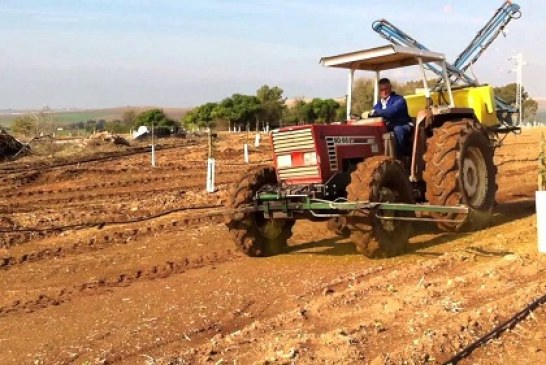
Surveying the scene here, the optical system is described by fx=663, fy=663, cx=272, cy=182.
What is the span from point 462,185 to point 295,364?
486cm

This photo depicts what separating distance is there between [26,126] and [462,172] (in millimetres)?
32037

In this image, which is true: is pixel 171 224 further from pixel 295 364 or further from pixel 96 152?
pixel 96 152

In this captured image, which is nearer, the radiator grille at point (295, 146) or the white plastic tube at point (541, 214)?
the white plastic tube at point (541, 214)

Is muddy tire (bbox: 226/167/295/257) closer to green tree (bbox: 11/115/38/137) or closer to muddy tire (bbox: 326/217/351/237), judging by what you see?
muddy tire (bbox: 326/217/351/237)

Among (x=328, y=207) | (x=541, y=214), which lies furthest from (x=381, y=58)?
(x=541, y=214)

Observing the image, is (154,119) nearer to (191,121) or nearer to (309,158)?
(191,121)

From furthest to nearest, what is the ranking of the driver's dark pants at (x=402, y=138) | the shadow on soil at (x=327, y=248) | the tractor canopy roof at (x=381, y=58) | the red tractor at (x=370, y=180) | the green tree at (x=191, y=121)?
the green tree at (x=191, y=121)
the driver's dark pants at (x=402, y=138)
the tractor canopy roof at (x=381, y=58)
the shadow on soil at (x=327, y=248)
the red tractor at (x=370, y=180)

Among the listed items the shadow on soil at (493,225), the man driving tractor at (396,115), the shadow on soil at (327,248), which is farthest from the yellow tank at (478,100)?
the shadow on soil at (327,248)

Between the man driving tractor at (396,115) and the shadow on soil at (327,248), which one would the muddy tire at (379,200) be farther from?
the man driving tractor at (396,115)

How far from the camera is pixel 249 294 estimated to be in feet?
21.4

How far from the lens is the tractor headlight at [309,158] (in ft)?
25.2

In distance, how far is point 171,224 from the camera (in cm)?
1093

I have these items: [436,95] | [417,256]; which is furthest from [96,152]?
[417,256]

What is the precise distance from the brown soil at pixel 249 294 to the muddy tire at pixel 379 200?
0.19 m
